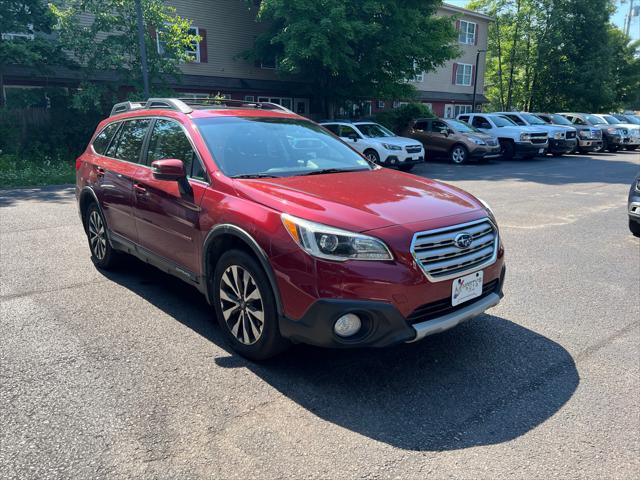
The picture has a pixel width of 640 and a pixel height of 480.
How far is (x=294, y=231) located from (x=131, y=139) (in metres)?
2.75

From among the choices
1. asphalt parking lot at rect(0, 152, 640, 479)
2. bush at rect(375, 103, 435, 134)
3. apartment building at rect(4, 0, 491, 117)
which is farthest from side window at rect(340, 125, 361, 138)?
asphalt parking lot at rect(0, 152, 640, 479)

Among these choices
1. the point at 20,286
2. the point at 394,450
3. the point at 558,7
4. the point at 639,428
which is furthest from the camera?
the point at 558,7

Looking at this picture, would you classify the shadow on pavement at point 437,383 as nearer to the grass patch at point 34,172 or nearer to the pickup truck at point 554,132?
the grass patch at point 34,172

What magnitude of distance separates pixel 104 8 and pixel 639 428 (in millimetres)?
19352

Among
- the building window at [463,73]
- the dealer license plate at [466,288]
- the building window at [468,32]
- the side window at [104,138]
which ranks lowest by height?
the dealer license plate at [466,288]

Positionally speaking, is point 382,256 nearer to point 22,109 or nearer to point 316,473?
point 316,473

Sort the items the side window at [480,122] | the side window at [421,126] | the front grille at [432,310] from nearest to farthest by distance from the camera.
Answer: the front grille at [432,310] < the side window at [421,126] < the side window at [480,122]

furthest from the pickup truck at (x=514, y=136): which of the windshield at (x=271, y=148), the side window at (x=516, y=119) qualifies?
the windshield at (x=271, y=148)

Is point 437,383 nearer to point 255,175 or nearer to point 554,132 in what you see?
point 255,175

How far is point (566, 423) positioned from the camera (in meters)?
2.93

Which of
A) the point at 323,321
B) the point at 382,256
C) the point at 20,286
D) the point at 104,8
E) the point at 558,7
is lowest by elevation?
the point at 20,286

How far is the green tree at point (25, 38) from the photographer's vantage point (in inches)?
647

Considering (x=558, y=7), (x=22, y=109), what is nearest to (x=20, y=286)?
(x=22, y=109)

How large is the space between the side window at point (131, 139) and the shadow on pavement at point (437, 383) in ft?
5.77
